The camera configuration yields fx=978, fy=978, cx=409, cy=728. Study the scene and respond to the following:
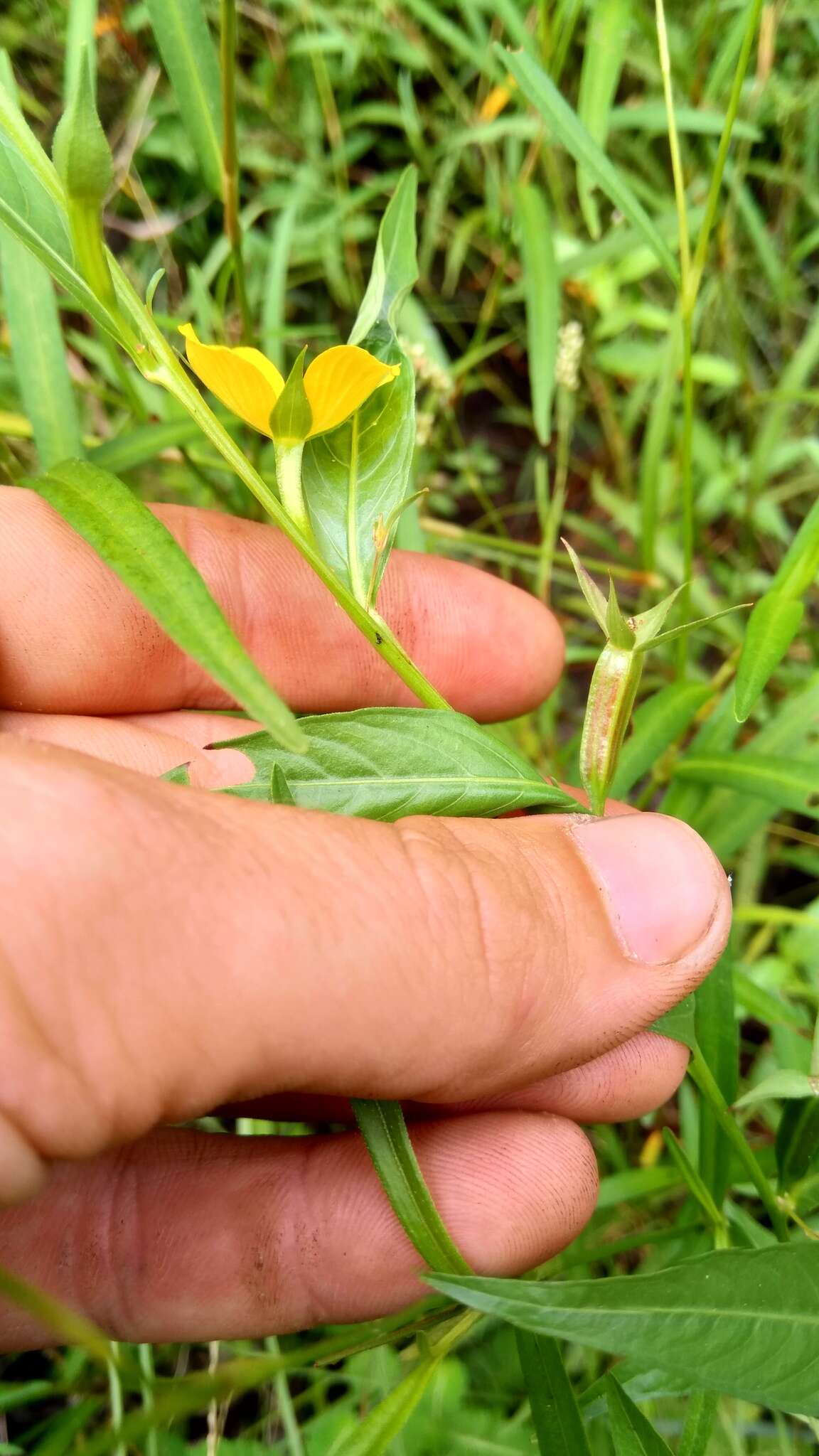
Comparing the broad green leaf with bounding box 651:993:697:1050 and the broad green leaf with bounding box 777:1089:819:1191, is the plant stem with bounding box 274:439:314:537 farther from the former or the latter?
the broad green leaf with bounding box 777:1089:819:1191

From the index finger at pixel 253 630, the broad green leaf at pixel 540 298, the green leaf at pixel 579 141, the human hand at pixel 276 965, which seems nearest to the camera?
the human hand at pixel 276 965

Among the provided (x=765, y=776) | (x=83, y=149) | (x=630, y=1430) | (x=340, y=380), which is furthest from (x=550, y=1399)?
(x=83, y=149)

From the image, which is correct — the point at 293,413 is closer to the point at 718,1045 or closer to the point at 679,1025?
the point at 679,1025

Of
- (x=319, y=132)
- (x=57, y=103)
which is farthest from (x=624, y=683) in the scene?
(x=57, y=103)

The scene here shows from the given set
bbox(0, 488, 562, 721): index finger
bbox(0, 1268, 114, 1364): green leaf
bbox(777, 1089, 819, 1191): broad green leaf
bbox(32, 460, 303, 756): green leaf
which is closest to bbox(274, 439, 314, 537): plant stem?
bbox(32, 460, 303, 756): green leaf

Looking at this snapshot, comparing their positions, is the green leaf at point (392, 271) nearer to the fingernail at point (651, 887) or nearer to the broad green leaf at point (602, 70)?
the broad green leaf at point (602, 70)

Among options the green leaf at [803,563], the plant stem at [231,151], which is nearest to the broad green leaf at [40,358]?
the plant stem at [231,151]
